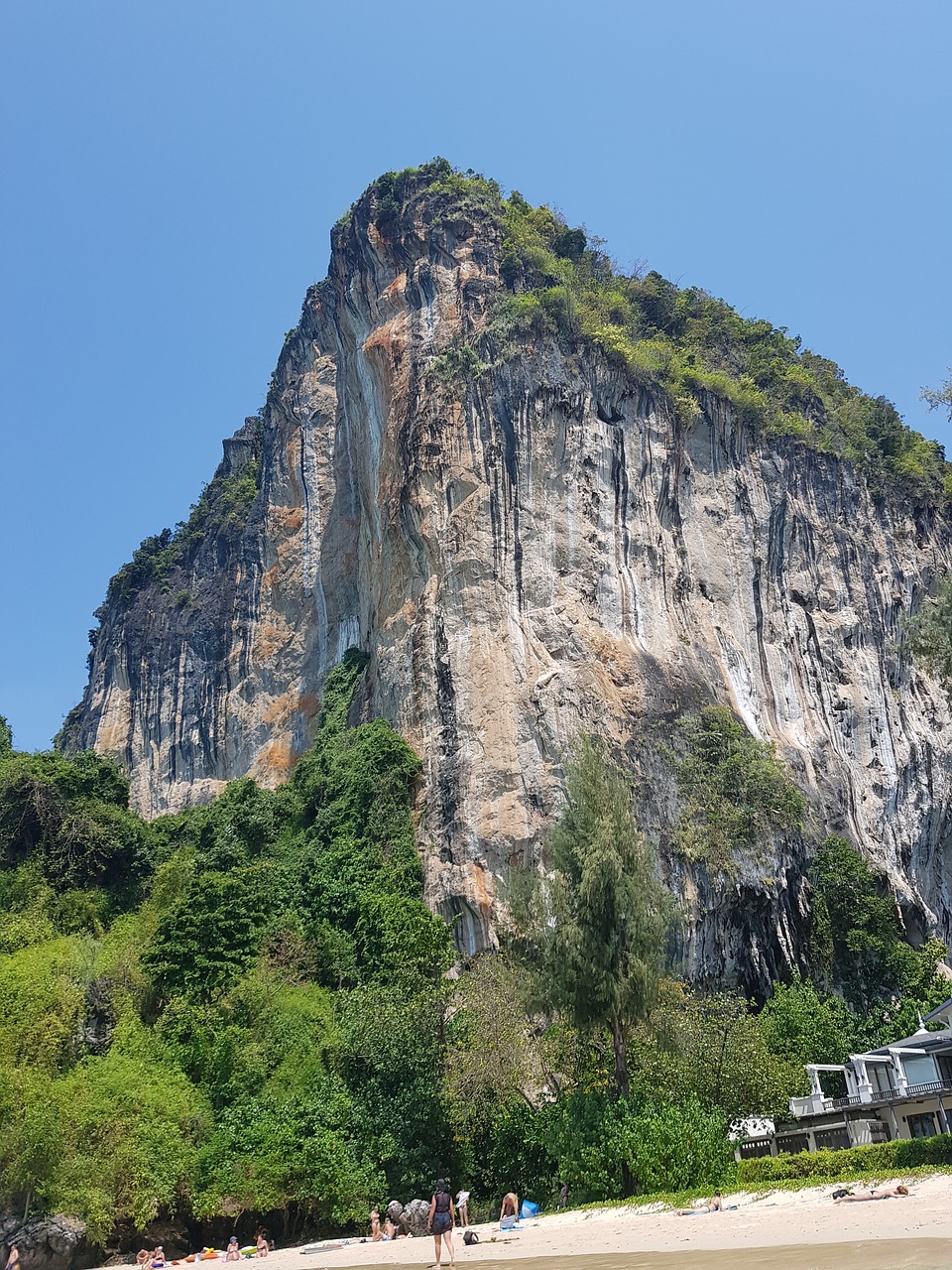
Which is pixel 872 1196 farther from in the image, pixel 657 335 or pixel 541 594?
pixel 657 335

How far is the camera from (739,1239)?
41.2 feet

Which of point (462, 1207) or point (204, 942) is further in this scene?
point (204, 942)

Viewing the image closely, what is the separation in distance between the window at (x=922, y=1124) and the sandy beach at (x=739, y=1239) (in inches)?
327

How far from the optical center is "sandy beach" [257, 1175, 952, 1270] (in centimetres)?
1044

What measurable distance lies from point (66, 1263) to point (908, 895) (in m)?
26.0

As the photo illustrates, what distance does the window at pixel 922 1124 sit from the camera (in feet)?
72.7

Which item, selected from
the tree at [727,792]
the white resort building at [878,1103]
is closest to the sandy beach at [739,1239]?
the white resort building at [878,1103]

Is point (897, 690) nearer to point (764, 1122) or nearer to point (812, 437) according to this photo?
point (812, 437)

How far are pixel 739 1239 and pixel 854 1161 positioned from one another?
5.35m

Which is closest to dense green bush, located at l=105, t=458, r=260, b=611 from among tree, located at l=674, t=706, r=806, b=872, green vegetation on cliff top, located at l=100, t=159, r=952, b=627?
green vegetation on cliff top, located at l=100, t=159, r=952, b=627

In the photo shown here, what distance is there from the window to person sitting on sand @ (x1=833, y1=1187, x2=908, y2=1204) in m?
9.01

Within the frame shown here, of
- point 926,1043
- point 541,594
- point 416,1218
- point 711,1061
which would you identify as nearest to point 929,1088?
point 926,1043

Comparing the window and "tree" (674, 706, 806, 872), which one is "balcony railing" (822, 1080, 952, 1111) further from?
"tree" (674, 706, 806, 872)

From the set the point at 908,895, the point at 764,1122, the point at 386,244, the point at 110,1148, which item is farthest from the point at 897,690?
the point at 110,1148
